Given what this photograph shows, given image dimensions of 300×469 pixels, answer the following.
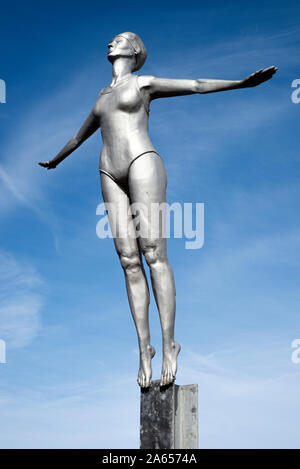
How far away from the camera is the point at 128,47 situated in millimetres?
8203

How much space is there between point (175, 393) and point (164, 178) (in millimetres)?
2543

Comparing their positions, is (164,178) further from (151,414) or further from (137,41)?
(151,414)

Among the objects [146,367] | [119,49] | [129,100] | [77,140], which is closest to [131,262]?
[146,367]

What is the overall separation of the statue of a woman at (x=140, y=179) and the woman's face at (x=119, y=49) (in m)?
0.27

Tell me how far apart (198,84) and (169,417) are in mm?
3941

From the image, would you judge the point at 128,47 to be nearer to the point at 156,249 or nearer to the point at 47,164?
the point at 47,164

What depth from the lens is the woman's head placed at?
8.19m

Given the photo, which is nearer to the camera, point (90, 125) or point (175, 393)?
point (175, 393)

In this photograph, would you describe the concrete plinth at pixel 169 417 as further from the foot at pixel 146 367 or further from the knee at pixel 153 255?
the knee at pixel 153 255

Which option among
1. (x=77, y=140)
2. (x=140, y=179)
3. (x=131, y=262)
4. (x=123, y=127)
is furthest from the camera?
(x=77, y=140)
